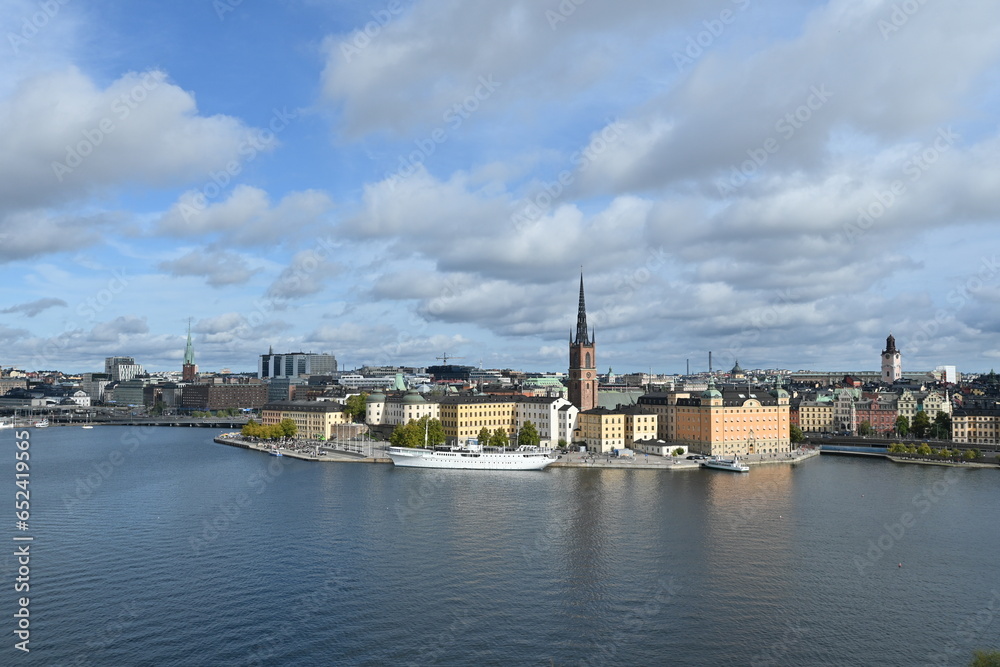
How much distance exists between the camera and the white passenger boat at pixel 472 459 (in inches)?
2372

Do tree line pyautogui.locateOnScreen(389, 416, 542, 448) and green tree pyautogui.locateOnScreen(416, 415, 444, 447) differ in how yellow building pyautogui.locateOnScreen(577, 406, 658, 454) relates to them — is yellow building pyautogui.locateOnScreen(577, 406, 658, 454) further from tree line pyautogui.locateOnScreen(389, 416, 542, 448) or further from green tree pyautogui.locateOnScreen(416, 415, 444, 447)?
green tree pyautogui.locateOnScreen(416, 415, 444, 447)

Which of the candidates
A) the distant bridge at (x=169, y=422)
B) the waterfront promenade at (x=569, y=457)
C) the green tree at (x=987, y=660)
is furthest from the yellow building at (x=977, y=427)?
the distant bridge at (x=169, y=422)

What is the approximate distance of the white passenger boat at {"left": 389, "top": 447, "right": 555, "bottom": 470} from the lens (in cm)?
6025

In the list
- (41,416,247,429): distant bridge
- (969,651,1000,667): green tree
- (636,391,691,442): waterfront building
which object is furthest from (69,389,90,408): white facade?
(969,651,1000,667): green tree

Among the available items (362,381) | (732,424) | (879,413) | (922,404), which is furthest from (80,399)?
(922,404)

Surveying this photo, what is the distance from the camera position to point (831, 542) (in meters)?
34.0

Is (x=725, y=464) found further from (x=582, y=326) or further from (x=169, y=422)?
(x=169, y=422)

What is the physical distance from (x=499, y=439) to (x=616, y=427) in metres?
11.1

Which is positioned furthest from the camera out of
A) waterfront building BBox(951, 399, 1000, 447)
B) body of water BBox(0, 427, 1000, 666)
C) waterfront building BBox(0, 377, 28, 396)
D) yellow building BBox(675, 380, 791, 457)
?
waterfront building BBox(0, 377, 28, 396)

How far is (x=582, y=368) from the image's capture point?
77875 mm

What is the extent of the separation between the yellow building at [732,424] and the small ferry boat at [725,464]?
164 inches

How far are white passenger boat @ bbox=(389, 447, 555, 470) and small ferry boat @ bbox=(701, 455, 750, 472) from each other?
40.5 feet

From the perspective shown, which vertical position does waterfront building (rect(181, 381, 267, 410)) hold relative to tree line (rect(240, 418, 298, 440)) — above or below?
above

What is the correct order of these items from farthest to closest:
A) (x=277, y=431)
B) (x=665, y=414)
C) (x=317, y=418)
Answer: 1. (x=317, y=418)
2. (x=277, y=431)
3. (x=665, y=414)
